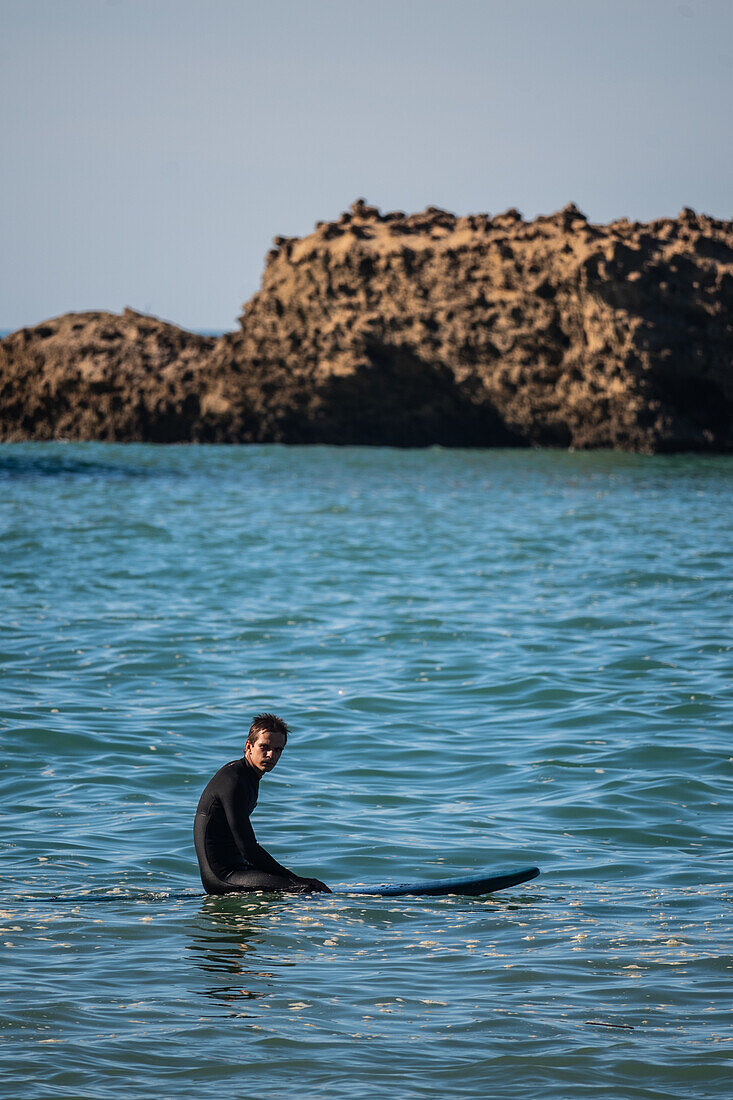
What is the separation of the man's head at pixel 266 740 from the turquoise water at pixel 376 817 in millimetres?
973

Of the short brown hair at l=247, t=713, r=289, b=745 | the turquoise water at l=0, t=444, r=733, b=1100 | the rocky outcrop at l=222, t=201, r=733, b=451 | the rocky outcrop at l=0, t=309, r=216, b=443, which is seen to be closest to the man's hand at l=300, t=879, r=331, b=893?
the turquoise water at l=0, t=444, r=733, b=1100

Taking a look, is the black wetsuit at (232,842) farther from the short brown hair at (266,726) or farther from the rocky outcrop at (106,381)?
the rocky outcrop at (106,381)

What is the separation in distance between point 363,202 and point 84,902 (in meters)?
47.3

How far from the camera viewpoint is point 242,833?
852 cm

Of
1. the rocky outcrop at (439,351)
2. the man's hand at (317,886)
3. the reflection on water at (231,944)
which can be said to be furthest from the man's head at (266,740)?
the rocky outcrop at (439,351)

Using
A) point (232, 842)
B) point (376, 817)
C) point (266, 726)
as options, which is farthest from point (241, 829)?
point (376, 817)

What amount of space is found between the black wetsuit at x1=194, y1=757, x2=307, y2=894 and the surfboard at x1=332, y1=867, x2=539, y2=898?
0.52 meters

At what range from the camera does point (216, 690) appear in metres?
15.1

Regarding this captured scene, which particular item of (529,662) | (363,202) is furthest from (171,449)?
(529,662)

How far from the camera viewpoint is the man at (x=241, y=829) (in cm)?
844

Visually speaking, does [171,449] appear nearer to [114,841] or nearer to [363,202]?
[363,202]

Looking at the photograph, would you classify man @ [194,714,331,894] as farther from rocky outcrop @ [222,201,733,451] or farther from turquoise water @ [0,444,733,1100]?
rocky outcrop @ [222,201,733,451]

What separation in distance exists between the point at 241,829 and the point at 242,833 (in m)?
0.03

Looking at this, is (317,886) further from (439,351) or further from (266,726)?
(439,351)
